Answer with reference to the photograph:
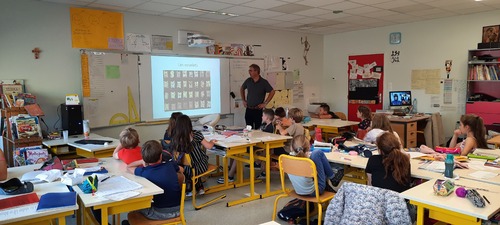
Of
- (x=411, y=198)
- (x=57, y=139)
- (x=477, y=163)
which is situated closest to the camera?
(x=411, y=198)

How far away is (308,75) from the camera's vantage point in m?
8.52

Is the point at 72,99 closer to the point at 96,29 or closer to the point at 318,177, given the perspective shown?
the point at 96,29

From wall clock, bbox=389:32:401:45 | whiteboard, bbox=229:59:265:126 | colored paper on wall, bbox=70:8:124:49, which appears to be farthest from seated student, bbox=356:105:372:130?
colored paper on wall, bbox=70:8:124:49

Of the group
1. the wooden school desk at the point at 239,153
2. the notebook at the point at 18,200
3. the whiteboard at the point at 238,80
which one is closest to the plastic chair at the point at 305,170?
the wooden school desk at the point at 239,153

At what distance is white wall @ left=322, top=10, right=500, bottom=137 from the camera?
651cm

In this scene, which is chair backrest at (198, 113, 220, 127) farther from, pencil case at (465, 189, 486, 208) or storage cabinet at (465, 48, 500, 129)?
storage cabinet at (465, 48, 500, 129)

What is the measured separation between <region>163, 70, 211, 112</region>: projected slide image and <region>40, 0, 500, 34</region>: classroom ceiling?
100 centimetres

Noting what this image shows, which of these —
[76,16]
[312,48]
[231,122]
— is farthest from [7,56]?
[312,48]

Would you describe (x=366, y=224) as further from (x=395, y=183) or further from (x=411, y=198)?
(x=395, y=183)

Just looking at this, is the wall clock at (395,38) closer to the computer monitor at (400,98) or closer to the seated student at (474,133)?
the computer monitor at (400,98)

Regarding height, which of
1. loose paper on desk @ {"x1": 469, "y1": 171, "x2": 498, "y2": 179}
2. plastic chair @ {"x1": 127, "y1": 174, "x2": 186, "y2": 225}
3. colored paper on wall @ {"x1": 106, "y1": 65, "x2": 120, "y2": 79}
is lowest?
plastic chair @ {"x1": 127, "y1": 174, "x2": 186, "y2": 225}

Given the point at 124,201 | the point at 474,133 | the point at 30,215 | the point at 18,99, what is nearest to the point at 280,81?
the point at 474,133

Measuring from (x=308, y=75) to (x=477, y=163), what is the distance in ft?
18.2

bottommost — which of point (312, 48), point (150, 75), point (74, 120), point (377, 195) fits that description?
point (377, 195)
